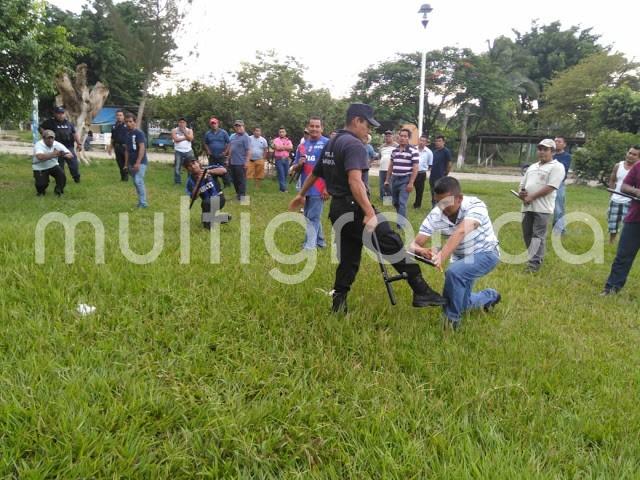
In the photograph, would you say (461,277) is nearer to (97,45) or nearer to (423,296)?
(423,296)

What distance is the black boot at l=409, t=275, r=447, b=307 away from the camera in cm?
348

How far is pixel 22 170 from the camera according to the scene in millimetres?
12484

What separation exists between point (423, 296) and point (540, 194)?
3.16 m

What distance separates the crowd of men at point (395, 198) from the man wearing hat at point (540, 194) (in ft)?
0.04

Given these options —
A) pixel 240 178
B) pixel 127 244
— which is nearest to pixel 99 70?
pixel 240 178

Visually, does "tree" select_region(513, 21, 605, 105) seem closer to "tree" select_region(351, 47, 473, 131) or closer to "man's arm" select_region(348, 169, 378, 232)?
"tree" select_region(351, 47, 473, 131)

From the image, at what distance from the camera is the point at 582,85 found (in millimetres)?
31141

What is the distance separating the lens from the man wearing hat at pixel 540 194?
5660mm

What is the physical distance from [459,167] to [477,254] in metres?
30.5

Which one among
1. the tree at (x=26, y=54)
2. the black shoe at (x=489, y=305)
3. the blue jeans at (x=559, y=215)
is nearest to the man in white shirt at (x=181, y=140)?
the tree at (x=26, y=54)

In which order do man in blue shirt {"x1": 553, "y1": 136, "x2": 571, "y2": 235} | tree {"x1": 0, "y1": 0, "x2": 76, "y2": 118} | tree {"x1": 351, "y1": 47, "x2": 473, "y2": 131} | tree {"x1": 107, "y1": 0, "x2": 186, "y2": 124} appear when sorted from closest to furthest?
tree {"x1": 0, "y1": 0, "x2": 76, "y2": 118}
man in blue shirt {"x1": 553, "y1": 136, "x2": 571, "y2": 235}
tree {"x1": 107, "y1": 0, "x2": 186, "y2": 124}
tree {"x1": 351, "y1": 47, "x2": 473, "y2": 131}

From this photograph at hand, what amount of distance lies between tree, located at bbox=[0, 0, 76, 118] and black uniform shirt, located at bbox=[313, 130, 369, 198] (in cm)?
620

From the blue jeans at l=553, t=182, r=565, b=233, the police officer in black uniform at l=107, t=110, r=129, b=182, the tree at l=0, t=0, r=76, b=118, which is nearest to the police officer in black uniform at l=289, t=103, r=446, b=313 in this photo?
the blue jeans at l=553, t=182, r=565, b=233

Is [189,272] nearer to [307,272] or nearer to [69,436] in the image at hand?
[307,272]
